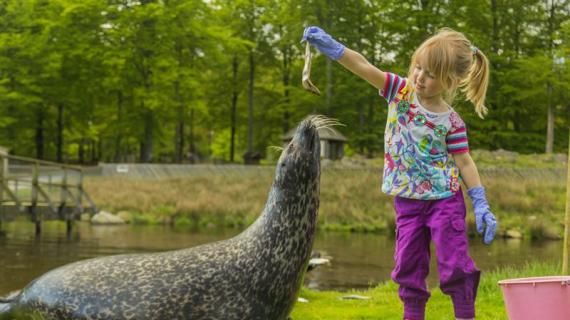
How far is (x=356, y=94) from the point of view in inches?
1452

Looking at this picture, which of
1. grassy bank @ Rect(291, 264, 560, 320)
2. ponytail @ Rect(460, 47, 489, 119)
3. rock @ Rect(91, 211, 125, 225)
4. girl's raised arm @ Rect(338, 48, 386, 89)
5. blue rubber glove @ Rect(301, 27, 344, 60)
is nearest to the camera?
blue rubber glove @ Rect(301, 27, 344, 60)

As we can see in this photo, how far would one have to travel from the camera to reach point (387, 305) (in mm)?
7098

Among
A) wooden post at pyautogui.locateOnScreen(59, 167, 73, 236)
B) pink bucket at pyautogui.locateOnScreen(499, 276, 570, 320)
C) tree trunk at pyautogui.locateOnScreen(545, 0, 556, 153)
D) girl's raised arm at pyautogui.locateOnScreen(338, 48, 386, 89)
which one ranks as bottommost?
wooden post at pyautogui.locateOnScreen(59, 167, 73, 236)

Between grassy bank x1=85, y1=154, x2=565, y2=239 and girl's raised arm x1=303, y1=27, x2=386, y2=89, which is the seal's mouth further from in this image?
grassy bank x1=85, y1=154, x2=565, y2=239

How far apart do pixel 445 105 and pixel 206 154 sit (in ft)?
191

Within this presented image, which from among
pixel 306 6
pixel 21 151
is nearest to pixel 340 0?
pixel 306 6

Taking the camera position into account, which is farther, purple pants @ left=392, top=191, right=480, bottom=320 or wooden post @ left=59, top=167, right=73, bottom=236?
wooden post @ left=59, top=167, right=73, bottom=236

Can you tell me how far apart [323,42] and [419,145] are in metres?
0.87

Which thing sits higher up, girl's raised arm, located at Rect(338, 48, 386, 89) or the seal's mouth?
girl's raised arm, located at Rect(338, 48, 386, 89)

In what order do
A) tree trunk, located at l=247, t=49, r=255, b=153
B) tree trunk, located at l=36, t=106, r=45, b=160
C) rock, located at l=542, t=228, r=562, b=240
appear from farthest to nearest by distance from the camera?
tree trunk, located at l=247, t=49, r=255, b=153 < tree trunk, located at l=36, t=106, r=45, b=160 < rock, located at l=542, t=228, r=562, b=240

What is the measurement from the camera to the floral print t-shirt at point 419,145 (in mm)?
4137

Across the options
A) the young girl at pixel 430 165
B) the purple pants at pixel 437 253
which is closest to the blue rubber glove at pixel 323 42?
the young girl at pixel 430 165

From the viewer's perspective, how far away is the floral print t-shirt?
4137 mm

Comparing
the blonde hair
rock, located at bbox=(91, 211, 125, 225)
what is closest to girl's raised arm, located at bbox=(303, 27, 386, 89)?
the blonde hair
